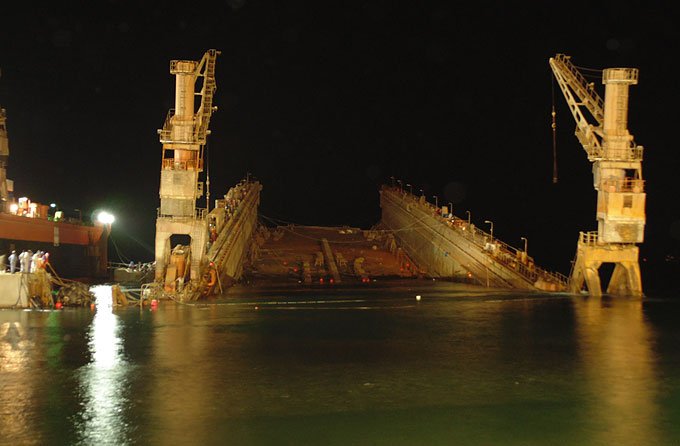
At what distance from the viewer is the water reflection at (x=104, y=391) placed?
10930 millimetres

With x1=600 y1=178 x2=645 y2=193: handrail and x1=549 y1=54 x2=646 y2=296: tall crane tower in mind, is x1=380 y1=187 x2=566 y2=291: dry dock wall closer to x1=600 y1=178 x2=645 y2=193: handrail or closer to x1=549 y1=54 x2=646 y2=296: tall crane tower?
x1=549 y1=54 x2=646 y2=296: tall crane tower

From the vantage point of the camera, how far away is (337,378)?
15.1m

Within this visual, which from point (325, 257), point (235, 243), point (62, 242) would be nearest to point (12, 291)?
point (235, 243)

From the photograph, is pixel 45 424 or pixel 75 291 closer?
pixel 45 424

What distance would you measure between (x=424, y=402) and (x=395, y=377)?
88.7 inches

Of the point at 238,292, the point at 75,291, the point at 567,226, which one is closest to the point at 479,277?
the point at 238,292

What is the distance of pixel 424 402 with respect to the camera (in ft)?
42.5

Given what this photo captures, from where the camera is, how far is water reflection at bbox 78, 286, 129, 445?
430 inches

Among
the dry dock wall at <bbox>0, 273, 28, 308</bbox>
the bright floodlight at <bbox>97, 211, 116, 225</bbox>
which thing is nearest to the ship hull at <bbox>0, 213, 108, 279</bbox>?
the bright floodlight at <bbox>97, 211, 116, 225</bbox>

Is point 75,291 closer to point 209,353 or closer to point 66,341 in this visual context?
point 66,341

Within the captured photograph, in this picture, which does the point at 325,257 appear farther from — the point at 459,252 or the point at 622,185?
the point at 622,185

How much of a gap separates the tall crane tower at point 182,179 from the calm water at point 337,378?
8.54 meters

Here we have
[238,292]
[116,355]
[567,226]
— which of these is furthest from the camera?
[567,226]

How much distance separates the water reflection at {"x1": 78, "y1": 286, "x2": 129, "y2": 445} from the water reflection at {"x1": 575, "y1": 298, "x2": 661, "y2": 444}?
7.31 meters
